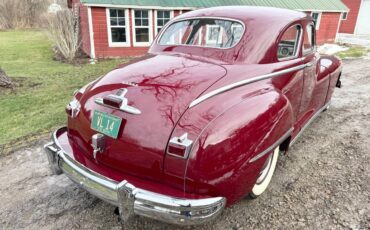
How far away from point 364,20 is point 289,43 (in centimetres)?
2493

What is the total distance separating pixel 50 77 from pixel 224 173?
312 inches

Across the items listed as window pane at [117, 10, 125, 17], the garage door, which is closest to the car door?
window pane at [117, 10, 125, 17]

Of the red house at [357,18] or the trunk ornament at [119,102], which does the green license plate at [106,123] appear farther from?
the red house at [357,18]

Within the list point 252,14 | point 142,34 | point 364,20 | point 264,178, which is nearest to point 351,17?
point 364,20

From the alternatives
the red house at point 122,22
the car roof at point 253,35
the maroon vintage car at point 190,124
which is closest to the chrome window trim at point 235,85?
the maroon vintage car at point 190,124

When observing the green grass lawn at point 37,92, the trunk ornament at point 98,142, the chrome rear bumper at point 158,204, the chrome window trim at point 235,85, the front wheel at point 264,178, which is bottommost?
the green grass lawn at point 37,92

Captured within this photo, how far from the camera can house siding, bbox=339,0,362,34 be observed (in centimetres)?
2328

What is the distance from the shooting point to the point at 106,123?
2307mm

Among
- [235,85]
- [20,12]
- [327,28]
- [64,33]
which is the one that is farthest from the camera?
[20,12]

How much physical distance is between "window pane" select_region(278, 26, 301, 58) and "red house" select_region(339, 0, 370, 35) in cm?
2469

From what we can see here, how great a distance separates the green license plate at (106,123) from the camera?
2240 millimetres

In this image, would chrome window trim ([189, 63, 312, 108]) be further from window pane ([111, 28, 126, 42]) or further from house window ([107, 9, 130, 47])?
window pane ([111, 28, 126, 42])

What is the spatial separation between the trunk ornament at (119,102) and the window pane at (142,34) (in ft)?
36.1

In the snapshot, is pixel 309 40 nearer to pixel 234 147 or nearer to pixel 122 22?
pixel 234 147
